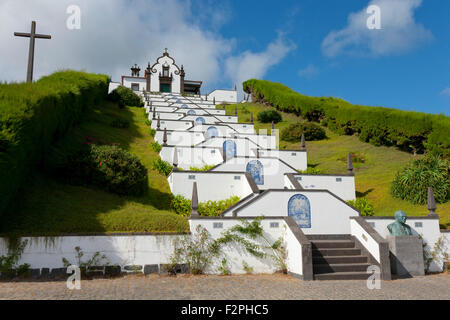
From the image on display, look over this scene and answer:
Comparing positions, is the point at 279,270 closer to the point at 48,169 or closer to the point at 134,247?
the point at 134,247

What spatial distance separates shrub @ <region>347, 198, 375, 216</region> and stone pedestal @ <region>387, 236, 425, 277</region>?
4590 mm

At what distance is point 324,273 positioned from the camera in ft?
32.6

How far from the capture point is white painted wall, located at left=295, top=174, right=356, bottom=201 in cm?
1612

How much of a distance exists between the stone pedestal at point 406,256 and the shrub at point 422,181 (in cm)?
579

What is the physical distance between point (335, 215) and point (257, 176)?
508 centimetres

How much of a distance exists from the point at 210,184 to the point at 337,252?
6850mm

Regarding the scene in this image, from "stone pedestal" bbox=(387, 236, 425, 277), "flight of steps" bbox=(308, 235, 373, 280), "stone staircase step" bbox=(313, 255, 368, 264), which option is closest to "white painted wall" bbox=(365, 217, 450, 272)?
"stone pedestal" bbox=(387, 236, 425, 277)

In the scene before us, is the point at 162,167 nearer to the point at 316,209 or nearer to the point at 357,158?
the point at 316,209

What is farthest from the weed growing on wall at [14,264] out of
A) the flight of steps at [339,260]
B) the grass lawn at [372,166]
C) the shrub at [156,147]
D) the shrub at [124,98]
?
the shrub at [124,98]

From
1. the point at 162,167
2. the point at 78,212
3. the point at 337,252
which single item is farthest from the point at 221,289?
the point at 162,167

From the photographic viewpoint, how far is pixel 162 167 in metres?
19.9

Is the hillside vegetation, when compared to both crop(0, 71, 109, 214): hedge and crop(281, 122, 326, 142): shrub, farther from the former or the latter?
crop(281, 122, 326, 142): shrub

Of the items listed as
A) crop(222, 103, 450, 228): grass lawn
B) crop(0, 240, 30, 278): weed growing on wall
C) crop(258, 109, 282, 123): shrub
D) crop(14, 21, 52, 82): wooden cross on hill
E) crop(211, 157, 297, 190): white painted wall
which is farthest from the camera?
crop(258, 109, 282, 123): shrub
